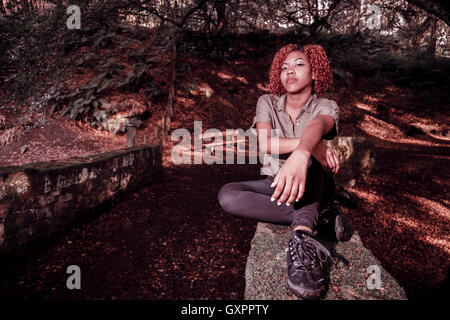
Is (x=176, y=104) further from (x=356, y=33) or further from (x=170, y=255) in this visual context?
(x=356, y=33)

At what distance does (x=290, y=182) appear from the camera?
1.52m

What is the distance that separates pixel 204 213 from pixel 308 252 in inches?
107

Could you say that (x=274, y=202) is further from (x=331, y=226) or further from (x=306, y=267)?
(x=306, y=267)

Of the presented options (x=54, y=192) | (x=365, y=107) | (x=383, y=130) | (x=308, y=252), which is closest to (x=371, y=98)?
(x=365, y=107)

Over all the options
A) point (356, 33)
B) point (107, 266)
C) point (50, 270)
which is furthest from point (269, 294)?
point (356, 33)

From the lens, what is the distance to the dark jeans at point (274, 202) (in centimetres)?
184

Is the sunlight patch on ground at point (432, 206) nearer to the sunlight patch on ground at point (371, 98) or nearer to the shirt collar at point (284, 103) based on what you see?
the shirt collar at point (284, 103)

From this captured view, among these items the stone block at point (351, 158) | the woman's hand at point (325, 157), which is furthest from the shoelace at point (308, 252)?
the stone block at point (351, 158)

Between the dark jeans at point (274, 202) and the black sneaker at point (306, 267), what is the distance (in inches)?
6.1

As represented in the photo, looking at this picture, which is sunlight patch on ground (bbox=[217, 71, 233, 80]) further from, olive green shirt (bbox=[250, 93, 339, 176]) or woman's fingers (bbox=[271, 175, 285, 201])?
woman's fingers (bbox=[271, 175, 285, 201])

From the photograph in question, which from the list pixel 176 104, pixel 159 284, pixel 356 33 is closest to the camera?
pixel 159 284

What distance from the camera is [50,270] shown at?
2621mm

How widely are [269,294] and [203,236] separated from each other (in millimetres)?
2119
